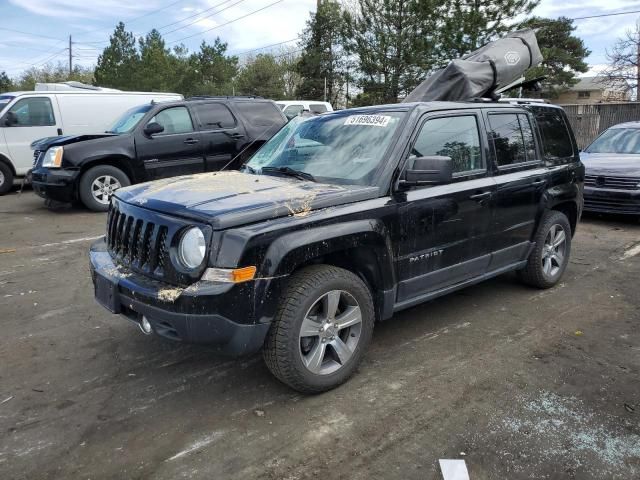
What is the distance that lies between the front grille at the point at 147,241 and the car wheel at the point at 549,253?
3.48 m

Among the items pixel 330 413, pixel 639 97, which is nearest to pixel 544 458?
pixel 330 413

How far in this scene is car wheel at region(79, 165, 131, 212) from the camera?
909 centimetres

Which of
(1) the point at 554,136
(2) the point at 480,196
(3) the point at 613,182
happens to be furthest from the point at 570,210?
(3) the point at 613,182

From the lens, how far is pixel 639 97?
25359 mm

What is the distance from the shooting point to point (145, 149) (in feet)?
30.4

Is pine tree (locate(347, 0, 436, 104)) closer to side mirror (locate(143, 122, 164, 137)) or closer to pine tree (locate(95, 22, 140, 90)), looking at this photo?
side mirror (locate(143, 122, 164, 137))

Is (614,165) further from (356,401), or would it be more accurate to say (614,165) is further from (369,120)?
(356,401)

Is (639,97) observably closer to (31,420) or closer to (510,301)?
(510,301)

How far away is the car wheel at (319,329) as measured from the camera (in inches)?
121

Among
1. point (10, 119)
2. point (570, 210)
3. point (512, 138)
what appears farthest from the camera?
point (10, 119)

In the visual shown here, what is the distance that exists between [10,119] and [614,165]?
11.9 meters

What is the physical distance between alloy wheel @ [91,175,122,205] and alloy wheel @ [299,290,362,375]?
7.03m

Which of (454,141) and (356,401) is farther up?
(454,141)

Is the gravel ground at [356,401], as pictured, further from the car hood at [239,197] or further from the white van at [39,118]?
the white van at [39,118]
